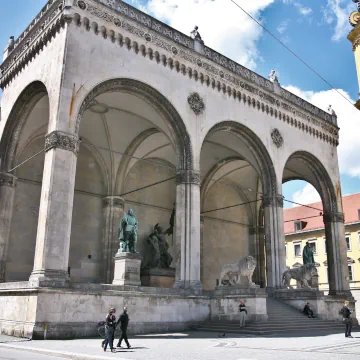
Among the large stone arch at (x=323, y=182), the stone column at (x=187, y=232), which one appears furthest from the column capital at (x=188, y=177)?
the large stone arch at (x=323, y=182)

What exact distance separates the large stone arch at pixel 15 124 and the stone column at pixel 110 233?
6.12 meters

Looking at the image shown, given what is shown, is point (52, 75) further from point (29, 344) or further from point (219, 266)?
point (219, 266)

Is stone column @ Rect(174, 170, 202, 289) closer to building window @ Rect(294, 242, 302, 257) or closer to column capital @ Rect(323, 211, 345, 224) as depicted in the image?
column capital @ Rect(323, 211, 345, 224)

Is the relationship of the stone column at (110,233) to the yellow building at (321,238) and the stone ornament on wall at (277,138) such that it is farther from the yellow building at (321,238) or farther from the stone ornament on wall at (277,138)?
the yellow building at (321,238)

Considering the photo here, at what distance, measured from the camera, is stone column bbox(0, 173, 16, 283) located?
18.9 metres

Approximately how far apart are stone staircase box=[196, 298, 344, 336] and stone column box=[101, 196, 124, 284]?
24.7 feet

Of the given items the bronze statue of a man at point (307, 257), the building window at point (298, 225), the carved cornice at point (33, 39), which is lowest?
the bronze statue of a man at point (307, 257)

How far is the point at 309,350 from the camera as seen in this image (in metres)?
11.0

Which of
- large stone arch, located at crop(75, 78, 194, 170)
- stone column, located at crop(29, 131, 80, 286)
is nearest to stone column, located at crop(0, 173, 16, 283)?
stone column, located at crop(29, 131, 80, 286)

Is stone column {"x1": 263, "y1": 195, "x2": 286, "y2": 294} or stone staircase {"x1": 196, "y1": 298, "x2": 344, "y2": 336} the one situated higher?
stone column {"x1": 263, "y1": 195, "x2": 286, "y2": 294}

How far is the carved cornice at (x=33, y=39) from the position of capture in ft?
57.4

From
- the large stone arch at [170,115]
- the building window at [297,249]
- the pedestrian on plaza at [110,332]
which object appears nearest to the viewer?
the pedestrian on plaza at [110,332]

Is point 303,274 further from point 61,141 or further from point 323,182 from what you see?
point 61,141

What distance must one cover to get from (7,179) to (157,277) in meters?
9.16
